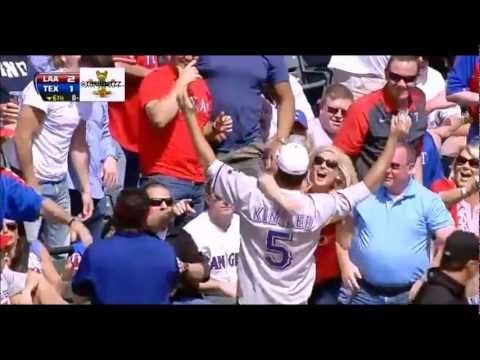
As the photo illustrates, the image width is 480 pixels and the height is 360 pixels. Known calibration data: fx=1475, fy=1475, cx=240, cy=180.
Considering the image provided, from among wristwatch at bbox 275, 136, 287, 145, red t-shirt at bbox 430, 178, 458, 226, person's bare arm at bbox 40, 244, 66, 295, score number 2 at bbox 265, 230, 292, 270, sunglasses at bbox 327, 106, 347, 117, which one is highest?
sunglasses at bbox 327, 106, 347, 117

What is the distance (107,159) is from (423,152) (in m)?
1.73

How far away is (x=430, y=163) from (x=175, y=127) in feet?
4.65

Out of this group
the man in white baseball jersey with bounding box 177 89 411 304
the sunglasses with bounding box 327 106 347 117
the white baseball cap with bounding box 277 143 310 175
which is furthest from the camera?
the sunglasses with bounding box 327 106 347 117

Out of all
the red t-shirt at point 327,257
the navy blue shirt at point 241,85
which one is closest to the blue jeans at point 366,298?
the red t-shirt at point 327,257

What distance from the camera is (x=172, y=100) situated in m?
7.97

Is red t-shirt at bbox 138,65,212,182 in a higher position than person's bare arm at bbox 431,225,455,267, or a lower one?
higher

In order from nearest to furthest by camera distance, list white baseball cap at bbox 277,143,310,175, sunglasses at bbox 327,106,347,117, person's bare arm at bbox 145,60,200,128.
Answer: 1. white baseball cap at bbox 277,143,310,175
2. person's bare arm at bbox 145,60,200,128
3. sunglasses at bbox 327,106,347,117

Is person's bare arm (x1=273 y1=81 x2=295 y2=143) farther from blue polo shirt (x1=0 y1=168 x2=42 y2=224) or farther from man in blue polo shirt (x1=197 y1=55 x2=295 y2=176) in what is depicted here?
blue polo shirt (x1=0 y1=168 x2=42 y2=224)

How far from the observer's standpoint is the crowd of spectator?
26.1 feet

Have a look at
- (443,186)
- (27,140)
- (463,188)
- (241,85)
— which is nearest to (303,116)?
(241,85)

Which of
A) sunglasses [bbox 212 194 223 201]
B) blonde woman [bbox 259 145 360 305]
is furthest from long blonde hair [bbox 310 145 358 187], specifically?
sunglasses [bbox 212 194 223 201]

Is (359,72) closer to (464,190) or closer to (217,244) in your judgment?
(464,190)

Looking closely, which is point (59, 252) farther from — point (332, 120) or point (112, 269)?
point (332, 120)

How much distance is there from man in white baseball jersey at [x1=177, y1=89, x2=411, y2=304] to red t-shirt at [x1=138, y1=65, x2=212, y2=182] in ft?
0.24
